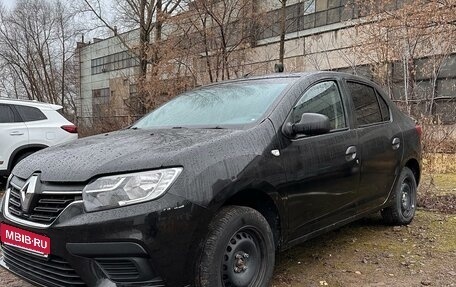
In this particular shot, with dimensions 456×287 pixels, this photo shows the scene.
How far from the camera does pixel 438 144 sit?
920 cm

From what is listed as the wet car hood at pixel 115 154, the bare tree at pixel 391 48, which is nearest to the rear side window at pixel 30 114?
the wet car hood at pixel 115 154

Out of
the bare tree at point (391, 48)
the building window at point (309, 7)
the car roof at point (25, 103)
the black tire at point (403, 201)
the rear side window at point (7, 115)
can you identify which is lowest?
the black tire at point (403, 201)

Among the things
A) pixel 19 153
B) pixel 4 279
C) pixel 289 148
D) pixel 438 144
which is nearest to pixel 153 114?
pixel 289 148

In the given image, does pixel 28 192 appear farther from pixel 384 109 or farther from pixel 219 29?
pixel 219 29

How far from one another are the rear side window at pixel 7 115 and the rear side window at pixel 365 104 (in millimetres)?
6144

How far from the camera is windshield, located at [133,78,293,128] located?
3475mm

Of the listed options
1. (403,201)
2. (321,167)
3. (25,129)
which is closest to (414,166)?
(403,201)

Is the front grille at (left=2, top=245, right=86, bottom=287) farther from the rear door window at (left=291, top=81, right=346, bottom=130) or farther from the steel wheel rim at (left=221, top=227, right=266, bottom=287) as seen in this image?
the rear door window at (left=291, top=81, right=346, bottom=130)

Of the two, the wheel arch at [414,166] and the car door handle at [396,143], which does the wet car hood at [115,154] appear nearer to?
the car door handle at [396,143]

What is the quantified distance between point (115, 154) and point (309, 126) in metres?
1.38

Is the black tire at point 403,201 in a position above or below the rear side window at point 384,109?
below

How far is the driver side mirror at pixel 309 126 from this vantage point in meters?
3.26

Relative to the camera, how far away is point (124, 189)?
250cm

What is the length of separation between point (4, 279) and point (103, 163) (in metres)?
1.94
